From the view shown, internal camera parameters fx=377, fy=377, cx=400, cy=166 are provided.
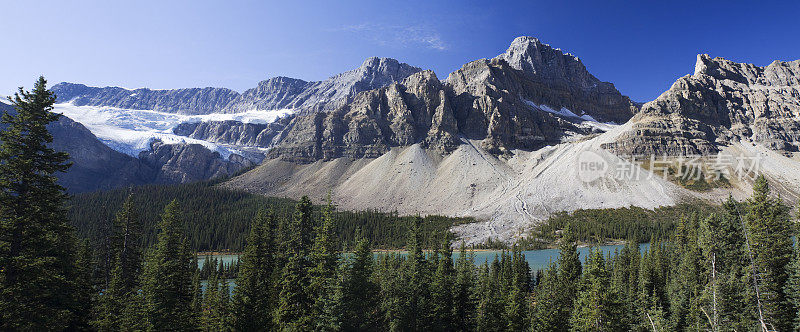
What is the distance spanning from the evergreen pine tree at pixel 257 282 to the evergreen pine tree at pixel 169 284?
3.92m

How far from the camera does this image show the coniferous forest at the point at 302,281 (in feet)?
53.8

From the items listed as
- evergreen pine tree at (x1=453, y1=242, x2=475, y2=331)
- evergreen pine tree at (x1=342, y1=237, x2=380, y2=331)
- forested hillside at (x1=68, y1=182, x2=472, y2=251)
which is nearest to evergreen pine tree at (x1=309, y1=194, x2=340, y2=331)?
evergreen pine tree at (x1=342, y1=237, x2=380, y2=331)

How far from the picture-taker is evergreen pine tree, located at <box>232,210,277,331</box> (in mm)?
31078

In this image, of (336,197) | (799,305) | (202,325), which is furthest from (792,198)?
(202,325)

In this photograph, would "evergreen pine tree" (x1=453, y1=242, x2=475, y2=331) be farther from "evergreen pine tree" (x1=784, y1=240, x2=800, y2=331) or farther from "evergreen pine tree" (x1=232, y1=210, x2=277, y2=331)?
"evergreen pine tree" (x1=784, y1=240, x2=800, y2=331)

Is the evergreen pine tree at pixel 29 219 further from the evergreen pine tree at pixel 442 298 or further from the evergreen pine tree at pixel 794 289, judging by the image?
the evergreen pine tree at pixel 794 289

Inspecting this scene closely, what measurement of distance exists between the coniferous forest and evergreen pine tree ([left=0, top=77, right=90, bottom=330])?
5cm

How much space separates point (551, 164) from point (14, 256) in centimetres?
19079

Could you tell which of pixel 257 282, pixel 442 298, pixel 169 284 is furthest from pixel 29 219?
pixel 442 298

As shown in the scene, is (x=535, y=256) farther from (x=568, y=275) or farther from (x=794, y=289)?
Result: (x=794, y=289)

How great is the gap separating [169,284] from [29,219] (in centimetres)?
1539

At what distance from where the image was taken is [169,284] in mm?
29625
